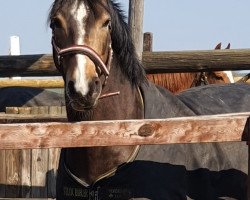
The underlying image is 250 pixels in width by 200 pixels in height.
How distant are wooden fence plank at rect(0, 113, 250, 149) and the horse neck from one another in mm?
469

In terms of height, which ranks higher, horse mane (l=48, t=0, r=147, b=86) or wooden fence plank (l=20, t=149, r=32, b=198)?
horse mane (l=48, t=0, r=147, b=86)

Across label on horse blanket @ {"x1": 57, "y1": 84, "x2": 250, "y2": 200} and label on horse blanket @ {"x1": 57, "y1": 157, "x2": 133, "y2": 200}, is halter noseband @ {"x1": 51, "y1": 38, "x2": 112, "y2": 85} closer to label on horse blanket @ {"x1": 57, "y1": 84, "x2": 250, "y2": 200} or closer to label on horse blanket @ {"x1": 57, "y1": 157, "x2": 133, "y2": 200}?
label on horse blanket @ {"x1": 57, "y1": 84, "x2": 250, "y2": 200}

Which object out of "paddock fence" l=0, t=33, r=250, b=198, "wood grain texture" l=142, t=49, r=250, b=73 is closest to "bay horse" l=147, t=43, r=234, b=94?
"paddock fence" l=0, t=33, r=250, b=198

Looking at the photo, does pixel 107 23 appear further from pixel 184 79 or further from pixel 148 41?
pixel 184 79

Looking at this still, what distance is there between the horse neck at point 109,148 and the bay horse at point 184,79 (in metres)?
5.58

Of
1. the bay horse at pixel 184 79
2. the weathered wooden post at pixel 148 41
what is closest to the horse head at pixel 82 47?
the weathered wooden post at pixel 148 41

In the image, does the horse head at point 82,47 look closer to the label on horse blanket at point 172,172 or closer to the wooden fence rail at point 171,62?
the label on horse blanket at point 172,172

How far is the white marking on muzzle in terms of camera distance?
3900 millimetres

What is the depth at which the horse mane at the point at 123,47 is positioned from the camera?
4363 millimetres

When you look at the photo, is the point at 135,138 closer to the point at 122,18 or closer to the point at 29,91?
the point at 122,18

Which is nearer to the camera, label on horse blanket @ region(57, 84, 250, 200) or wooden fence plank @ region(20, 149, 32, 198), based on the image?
label on horse blanket @ region(57, 84, 250, 200)

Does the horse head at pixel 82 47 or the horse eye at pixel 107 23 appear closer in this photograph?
the horse head at pixel 82 47

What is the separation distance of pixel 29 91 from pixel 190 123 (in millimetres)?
4550

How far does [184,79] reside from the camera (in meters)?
10.4
